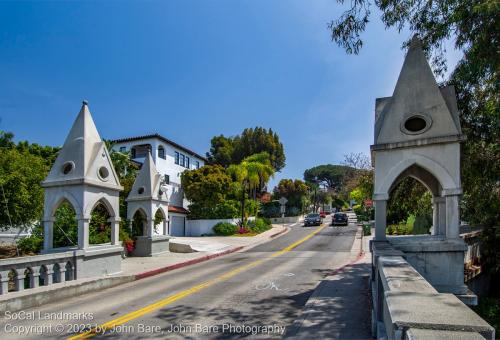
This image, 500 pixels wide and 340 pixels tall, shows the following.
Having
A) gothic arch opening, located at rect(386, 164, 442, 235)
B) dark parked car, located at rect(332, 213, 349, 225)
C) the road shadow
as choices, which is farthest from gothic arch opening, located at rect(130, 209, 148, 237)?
dark parked car, located at rect(332, 213, 349, 225)

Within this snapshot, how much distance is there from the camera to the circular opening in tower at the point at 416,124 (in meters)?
8.61

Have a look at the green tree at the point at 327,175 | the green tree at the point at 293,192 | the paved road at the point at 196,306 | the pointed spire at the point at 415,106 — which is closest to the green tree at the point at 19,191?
the paved road at the point at 196,306

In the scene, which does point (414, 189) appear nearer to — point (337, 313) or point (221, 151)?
point (337, 313)

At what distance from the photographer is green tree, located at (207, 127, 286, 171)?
2347 inches

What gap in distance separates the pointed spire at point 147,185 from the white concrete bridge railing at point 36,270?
876 centimetres

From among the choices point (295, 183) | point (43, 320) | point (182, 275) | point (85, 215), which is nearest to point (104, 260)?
point (85, 215)

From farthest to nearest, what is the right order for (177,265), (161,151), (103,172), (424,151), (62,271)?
(161,151) → (177,265) → (103,172) → (62,271) → (424,151)

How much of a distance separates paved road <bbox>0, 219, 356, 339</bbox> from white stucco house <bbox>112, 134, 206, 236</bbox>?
2291 centimetres

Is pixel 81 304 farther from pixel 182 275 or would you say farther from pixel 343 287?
pixel 343 287

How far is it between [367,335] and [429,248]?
279 centimetres

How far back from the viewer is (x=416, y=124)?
9055 millimetres

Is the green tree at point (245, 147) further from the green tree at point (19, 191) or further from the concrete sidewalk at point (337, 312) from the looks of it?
the concrete sidewalk at point (337, 312)

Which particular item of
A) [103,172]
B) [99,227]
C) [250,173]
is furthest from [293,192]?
[103,172]

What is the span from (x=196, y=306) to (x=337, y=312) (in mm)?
3354
